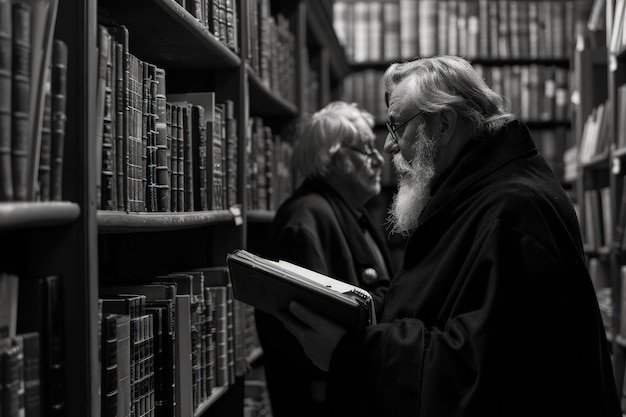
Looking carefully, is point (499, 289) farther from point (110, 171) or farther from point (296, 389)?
point (296, 389)

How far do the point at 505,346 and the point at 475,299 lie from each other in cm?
11

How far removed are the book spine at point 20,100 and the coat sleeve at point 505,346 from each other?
794 mm

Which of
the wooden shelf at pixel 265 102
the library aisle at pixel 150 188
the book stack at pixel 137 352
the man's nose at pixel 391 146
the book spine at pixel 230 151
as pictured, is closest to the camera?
the library aisle at pixel 150 188

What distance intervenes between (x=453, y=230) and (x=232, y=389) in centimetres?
92

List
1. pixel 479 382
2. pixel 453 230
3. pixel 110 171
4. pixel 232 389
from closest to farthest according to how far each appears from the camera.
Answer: pixel 110 171 → pixel 479 382 → pixel 453 230 → pixel 232 389

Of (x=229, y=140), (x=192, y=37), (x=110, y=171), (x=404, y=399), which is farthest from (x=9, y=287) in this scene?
(x=229, y=140)

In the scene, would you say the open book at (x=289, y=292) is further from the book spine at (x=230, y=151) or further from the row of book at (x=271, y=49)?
the row of book at (x=271, y=49)

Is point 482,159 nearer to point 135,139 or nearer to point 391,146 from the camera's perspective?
point 391,146

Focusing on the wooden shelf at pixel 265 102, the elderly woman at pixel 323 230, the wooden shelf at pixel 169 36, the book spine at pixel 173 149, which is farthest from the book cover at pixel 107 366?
the wooden shelf at pixel 265 102

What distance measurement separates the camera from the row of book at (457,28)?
15.4ft

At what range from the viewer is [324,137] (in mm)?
2516

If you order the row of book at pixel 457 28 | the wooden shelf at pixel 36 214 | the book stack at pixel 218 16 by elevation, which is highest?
the row of book at pixel 457 28

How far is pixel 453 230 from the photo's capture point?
4.91ft

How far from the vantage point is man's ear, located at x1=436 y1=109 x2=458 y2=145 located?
1.60 m
